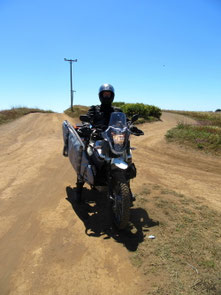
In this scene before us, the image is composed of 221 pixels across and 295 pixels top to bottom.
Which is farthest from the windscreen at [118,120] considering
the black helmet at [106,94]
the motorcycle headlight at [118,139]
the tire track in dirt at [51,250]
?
the tire track in dirt at [51,250]

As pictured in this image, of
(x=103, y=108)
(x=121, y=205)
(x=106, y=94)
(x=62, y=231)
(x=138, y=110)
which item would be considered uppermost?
(x=106, y=94)

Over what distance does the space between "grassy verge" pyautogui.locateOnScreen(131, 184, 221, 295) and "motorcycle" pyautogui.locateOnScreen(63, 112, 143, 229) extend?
65cm

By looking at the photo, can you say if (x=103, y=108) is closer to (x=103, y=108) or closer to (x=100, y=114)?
(x=103, y=108)

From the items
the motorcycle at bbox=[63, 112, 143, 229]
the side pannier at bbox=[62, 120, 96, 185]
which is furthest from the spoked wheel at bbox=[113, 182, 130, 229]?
the side pannier at bbox=[62, 120, 96, 185]

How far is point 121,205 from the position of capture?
12.1 ft

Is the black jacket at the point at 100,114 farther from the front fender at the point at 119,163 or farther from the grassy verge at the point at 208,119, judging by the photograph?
the grassy verge at the point at 208,119

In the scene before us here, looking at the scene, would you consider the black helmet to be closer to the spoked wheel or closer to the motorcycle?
the motorcycle

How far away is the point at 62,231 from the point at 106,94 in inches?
120

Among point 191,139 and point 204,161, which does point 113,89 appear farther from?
point 191,139

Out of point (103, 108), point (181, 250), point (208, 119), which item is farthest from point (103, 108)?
point (208, 119)

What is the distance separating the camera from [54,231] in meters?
3.94

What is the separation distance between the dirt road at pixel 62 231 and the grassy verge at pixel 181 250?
22 centimetres

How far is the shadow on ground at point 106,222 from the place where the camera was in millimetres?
3760

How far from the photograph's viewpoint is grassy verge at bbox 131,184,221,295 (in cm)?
276
